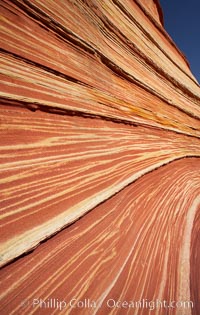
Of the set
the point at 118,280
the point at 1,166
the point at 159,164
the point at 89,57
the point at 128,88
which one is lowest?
the point at 118,280

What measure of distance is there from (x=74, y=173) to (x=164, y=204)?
62 cm

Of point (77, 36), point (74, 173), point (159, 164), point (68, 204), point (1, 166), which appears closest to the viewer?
point (1, 166)

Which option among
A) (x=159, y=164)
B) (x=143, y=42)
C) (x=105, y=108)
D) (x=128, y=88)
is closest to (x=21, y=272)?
(x=105, y=108)

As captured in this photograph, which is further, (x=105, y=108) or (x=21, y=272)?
(x=105, y=108)

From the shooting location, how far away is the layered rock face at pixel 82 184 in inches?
24.7

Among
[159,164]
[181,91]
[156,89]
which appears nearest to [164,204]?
[159,164]

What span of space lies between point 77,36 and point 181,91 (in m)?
1.84

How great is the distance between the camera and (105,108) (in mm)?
1233

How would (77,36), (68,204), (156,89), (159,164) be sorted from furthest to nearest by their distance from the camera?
(156,89) < (159,164) < (77,36) < (68,204)

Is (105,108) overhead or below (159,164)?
overhead

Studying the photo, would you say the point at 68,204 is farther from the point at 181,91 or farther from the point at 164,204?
the point at 181,91

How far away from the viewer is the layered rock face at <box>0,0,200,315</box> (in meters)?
0.63

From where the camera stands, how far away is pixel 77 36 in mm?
1199

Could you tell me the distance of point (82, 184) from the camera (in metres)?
0.87
